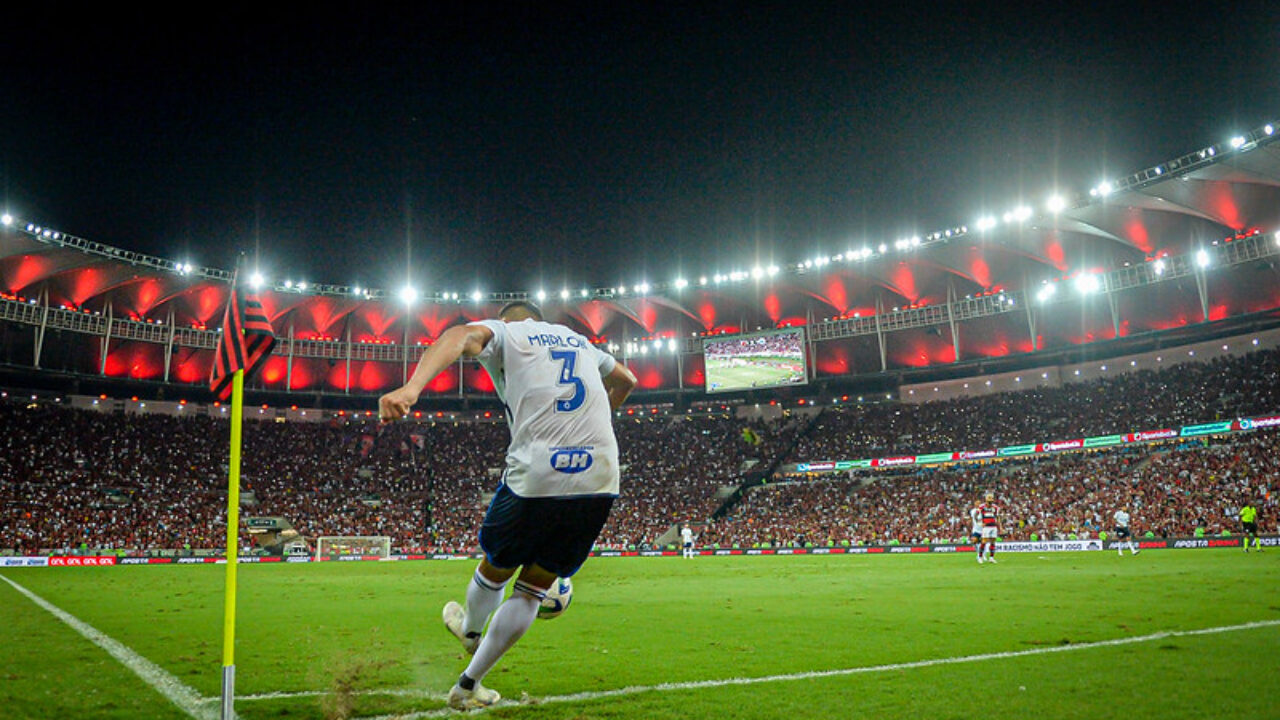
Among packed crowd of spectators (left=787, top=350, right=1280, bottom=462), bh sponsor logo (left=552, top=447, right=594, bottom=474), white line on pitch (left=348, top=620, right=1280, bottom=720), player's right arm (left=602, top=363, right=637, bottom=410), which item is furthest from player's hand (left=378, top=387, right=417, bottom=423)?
packed crowd of spectators (left=787, top=350, right=1280, bottom=462)

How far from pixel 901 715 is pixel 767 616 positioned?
5.91 meters

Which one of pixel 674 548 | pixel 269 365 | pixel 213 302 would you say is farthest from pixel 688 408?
pixel 213 302

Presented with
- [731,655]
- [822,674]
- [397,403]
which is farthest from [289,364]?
[397,403]

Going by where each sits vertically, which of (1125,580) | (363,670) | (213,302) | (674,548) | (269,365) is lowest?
(674,548)

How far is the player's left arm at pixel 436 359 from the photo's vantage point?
12.3ft

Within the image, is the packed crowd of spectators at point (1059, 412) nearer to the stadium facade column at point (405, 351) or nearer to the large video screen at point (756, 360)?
the large video screen at point (756, 360)

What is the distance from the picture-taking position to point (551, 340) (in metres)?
4.69

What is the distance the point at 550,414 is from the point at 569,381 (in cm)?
25

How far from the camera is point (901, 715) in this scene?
428 centimetres

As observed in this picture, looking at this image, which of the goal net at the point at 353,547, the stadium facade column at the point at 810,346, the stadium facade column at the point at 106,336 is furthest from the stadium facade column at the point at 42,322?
the stadium facade column at the point at 810,346

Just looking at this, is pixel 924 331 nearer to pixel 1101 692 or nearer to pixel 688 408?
pixel 688 408

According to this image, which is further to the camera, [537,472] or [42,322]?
[42,322]

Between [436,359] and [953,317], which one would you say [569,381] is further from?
[953,317]

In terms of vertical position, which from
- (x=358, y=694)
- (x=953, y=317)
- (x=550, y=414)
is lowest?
(x=358, y=694)
